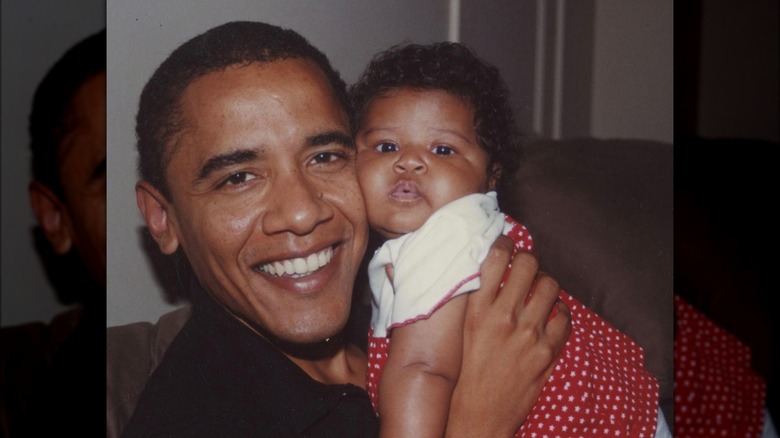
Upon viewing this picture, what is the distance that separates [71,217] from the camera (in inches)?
62.8

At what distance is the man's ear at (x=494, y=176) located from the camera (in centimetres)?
98

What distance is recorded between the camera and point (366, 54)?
0.95 m

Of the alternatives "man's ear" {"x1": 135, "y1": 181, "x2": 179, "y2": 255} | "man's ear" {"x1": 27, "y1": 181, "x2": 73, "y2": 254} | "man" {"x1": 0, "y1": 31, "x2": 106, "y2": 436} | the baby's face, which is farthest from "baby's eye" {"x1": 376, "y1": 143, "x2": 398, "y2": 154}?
"man's ear" {"x1": 27, "y1": 181, "x2": 73, "y2": 254}

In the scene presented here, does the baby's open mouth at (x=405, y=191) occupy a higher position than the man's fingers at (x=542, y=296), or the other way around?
the baby's open mouth at (x=405, y=191)

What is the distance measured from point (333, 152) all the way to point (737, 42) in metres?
1.94

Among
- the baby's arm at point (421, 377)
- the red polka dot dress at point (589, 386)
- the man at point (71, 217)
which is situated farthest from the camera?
the man at point (71, 217)

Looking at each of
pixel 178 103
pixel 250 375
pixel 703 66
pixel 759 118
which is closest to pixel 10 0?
pixel 178 103

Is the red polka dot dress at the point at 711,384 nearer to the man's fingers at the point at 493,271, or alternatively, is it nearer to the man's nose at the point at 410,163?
the man's fingers at the point at 493,271

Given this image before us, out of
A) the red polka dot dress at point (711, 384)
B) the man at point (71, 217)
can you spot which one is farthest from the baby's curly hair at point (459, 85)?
the red polka dot dress at point (711, 384)

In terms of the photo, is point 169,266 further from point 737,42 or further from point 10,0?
point 737,42

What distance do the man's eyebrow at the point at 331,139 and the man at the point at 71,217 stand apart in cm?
67

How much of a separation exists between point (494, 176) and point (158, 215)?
15.0 inches

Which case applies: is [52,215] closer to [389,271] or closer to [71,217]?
[71,217]

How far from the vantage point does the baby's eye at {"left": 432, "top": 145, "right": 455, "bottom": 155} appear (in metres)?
0.93
